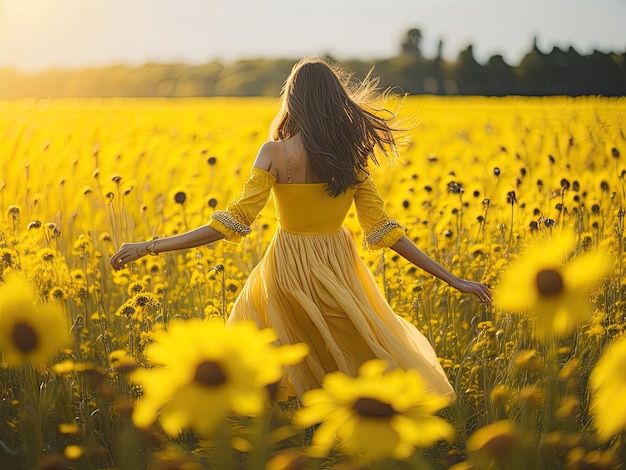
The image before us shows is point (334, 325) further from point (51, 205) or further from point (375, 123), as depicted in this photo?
point (51, 205)

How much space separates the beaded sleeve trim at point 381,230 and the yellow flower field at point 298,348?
459 millimetres

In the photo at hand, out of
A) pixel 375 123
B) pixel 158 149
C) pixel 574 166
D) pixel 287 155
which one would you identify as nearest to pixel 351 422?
pixel 287 155

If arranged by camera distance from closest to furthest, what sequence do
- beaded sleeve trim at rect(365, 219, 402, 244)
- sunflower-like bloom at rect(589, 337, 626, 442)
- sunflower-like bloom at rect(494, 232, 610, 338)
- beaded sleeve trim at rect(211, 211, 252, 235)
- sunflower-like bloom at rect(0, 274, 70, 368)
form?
sunflower-like bloom at rect(589, 337, 626, 442)
sunflower-like bloom at rect(494, 232, 610, 338)
sunflower-like bloom at rect(0, 274, 70, 368)
beaded sleeve trim at rect(211, 211, 252, 235)
beaded sleeve trim at rect(365, 219, 402, 244)

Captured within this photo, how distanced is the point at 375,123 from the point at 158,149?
4.43 m

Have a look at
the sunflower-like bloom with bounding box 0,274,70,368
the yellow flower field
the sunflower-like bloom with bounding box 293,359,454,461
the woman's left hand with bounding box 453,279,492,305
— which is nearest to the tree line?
the yellow flower field

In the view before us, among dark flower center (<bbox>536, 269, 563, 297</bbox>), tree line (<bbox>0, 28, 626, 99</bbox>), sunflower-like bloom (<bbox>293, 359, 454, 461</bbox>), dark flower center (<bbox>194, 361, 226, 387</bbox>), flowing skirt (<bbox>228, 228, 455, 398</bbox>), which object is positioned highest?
tree line (<bbox>0, 28, 626, 99</bbox>)

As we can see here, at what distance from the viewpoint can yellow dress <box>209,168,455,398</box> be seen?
97.2 inches

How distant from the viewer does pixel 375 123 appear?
8.66 feet

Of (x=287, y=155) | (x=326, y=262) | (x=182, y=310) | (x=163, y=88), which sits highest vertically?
(x=163, y=88)

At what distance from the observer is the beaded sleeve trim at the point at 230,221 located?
2441 mm

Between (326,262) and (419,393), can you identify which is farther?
(326,262)

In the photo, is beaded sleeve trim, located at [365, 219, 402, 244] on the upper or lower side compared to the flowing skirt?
upper

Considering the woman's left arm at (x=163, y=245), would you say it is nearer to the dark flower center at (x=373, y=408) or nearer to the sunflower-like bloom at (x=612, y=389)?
the dark flower center at (x=373, y=408)

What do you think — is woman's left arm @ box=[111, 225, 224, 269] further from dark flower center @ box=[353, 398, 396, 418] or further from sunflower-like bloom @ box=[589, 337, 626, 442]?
sunflower-like bloom @ box=[589, 337, 626, 442]
